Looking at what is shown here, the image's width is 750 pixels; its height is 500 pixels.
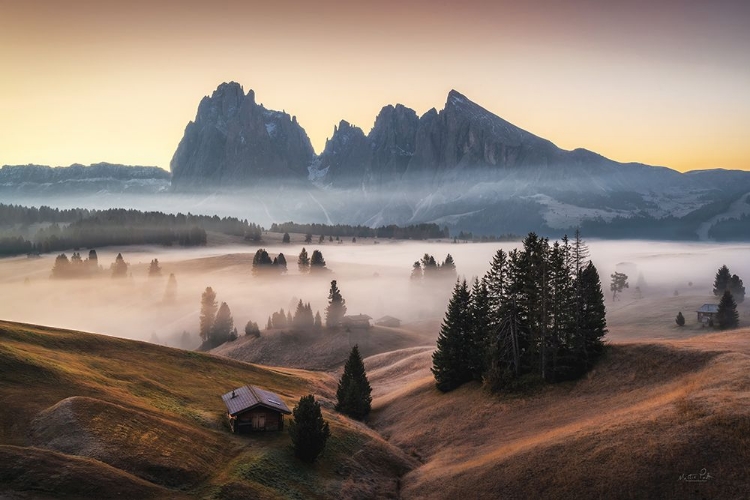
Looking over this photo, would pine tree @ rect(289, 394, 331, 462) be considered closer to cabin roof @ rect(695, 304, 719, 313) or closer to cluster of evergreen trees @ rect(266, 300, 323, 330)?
cluster of evergreen trees @ rect(266, 300, 323, 330)

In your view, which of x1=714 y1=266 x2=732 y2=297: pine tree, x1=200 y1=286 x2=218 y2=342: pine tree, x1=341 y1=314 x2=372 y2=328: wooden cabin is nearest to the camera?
x1=341 y1=314 x2=372 y2=328: wooden cabin

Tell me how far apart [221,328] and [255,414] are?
360 ft

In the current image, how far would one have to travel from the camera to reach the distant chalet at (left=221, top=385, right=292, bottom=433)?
5300cm

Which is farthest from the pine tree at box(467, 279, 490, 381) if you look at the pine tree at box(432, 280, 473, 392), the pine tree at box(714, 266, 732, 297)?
the pine tree at box(714, 266, 732, 297)

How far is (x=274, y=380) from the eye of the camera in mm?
86438

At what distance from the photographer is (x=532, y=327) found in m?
65.6

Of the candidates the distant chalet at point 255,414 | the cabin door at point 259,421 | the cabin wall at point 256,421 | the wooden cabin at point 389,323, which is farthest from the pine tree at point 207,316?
the cabin door at point 259,421

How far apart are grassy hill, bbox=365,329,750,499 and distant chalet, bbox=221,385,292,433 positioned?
15.6 m

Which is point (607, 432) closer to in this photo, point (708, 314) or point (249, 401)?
point (249, 401)

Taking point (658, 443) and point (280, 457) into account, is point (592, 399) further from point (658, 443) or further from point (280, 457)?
point (280, 457)

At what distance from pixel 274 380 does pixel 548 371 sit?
4632 centimetres

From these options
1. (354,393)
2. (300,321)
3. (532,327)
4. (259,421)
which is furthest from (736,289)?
(259,421)

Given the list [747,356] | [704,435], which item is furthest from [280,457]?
[747,356]

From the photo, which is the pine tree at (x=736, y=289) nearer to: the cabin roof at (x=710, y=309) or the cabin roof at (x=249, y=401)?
the cabin roof at (x=710, y=309)
